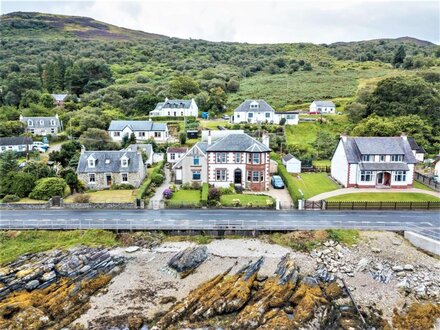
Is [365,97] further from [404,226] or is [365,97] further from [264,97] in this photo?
[404,226]

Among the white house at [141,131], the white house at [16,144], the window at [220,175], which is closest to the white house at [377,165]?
the window at [220,175]

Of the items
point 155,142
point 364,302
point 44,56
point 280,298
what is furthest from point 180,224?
point 44,56

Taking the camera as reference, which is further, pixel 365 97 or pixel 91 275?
pixel 365 97

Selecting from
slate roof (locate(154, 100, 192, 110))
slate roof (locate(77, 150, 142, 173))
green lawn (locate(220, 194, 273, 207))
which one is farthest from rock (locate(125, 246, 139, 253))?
slate roof (locate(154, 100, 192, 110))

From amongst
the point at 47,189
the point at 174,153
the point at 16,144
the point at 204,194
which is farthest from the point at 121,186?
the point at 16,144

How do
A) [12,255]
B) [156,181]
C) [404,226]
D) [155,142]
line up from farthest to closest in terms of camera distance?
[155,142] < [156,181] < [404,226] < [12,255]

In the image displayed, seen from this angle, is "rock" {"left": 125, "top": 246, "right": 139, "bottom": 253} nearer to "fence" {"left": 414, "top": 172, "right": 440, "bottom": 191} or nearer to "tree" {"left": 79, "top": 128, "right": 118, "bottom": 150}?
"tree" {"left": 79, "top": 128, "right": 118, "bottom": 150}

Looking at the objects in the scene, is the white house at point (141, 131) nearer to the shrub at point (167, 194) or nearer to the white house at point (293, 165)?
the white house at point (293, 165)

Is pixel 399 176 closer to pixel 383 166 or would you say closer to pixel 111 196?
pixel 383 166
